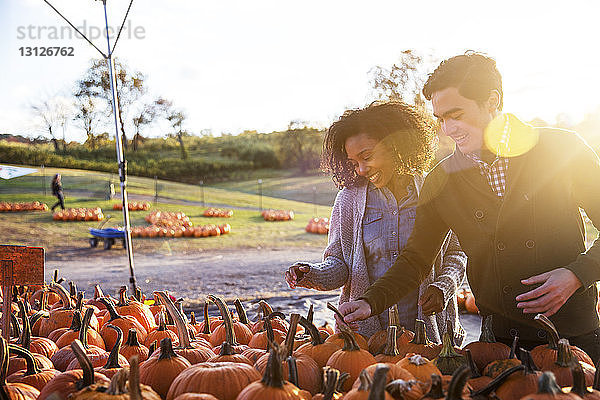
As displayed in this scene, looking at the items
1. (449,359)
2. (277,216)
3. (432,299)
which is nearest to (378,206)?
(432,299)

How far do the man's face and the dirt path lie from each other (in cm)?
338

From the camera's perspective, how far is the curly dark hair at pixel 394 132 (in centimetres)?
270

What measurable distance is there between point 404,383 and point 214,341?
4.66 ft

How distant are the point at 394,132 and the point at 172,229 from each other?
13045mm

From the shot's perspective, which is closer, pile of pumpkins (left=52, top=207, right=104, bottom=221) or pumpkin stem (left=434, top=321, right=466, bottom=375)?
pumpkin stem (left=434, top=321, right=466, bottom=375)

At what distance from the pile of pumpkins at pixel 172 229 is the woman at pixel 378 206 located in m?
12.2

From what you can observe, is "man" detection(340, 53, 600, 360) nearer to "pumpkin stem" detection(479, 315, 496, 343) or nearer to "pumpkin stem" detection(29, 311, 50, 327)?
"pumpkin stem" detection(479, 315, 496, 343)

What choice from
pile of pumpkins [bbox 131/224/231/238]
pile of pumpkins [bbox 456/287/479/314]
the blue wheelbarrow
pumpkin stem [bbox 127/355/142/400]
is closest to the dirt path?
pile of pumpkins [bbox 456/287/479/314]

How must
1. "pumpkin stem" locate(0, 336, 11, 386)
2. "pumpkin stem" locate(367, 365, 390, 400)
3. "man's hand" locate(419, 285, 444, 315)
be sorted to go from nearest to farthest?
"pumpkin stem" locate(367, 365, 390, 400)
"pumpkin stem" locate(0, 336, 11, 386)
"man's hand" locate(419, 285, 444, 315)

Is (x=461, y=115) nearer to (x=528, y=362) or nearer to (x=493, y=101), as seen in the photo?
(x=493, y=101)

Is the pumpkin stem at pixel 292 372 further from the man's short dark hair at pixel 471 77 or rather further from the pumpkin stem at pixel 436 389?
the man's short dark hair at pixel 471 77

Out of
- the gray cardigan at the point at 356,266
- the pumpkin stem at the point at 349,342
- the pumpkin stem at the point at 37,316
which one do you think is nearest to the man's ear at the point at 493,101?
the gray cardigan at the point at 356,266

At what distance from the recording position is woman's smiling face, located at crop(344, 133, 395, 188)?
2.65 meters

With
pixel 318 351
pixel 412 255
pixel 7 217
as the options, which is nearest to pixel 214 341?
pixel 318 351
